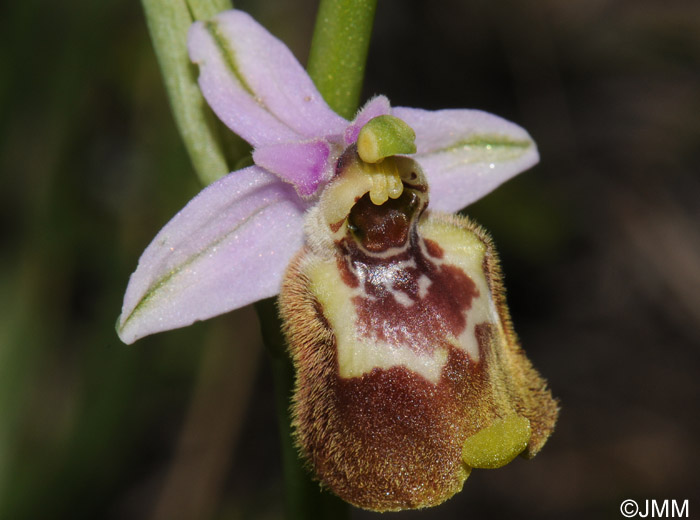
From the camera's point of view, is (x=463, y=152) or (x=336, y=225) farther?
(x=463, y=152)

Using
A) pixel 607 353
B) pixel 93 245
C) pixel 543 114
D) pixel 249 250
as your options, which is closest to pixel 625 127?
pixel 543 114

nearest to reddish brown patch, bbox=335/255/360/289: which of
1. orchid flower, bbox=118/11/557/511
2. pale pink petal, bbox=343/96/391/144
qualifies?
orchid flower, bbox=118/11/557/511

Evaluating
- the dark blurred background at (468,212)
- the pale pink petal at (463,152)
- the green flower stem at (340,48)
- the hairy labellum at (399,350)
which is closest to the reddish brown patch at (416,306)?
the hairy labellum at (399,350)

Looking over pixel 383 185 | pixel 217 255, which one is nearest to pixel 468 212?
pixel 383 185

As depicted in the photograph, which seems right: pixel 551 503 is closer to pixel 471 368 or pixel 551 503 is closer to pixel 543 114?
pixel 543 114

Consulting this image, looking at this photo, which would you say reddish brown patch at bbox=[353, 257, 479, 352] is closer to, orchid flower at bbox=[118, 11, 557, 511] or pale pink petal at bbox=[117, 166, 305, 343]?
orchid flower at bbox=[118, 11, 557, 511]

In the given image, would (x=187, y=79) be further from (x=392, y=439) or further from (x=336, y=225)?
(x=392, y=439)

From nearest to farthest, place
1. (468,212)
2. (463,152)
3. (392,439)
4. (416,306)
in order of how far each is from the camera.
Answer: (392,439) → (416,306) → (463,152) → (468,212)
